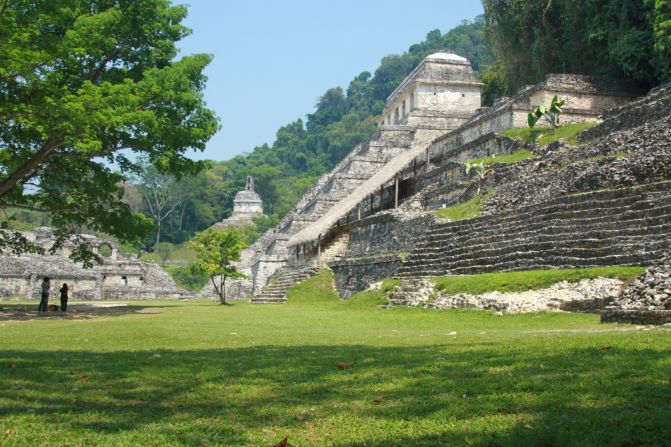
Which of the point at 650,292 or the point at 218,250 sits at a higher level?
the point at 218,250

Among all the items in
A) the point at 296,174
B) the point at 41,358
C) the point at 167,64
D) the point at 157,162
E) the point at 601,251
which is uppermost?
the point at 296,174

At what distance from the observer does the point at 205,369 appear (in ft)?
21.8

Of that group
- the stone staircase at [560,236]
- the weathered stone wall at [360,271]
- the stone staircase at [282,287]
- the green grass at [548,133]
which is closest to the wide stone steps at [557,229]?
the stone staircase at [560,236]

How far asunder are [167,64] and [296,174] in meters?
94.5

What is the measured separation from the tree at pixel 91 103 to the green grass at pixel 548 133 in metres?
13.3

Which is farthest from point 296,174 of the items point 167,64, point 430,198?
point 167,64

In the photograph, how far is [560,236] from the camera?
1606 centimetres

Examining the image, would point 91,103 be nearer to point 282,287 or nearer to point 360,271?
point 360,271

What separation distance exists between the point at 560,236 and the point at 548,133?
1253cm

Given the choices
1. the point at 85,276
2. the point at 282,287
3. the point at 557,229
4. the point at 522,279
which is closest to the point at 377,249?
the point at 282,287

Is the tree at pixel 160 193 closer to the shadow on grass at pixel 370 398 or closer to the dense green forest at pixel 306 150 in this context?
the dense green forest at pixel 306 150

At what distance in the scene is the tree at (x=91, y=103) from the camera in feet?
49.4

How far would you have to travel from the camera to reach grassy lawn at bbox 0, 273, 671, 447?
4.28m

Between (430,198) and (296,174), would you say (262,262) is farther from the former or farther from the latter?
(296,174)
